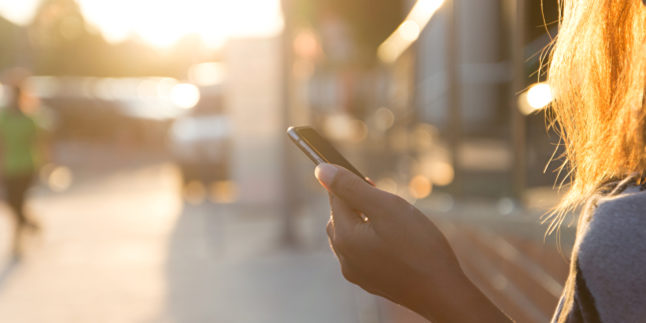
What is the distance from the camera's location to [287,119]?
8062mm

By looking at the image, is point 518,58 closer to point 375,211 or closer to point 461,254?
point 461,254

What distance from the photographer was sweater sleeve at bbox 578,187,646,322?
0.88 metres

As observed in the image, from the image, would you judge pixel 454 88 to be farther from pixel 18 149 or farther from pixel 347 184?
pixel 18 149

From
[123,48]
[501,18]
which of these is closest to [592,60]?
[501,18]

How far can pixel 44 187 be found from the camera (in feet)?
47.4

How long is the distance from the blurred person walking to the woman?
7.41m

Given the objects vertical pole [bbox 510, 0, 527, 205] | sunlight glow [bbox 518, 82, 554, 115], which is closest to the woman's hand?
vertical pole [bbox 510, 0, 527, 205]

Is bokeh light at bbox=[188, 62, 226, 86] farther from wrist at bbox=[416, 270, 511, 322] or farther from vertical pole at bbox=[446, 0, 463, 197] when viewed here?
wrist at bbox=[416, 270, 511, 322]

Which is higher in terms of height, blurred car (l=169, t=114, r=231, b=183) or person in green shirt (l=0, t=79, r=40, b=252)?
person in green shirt (l=0, t=79, r=40, b=252)

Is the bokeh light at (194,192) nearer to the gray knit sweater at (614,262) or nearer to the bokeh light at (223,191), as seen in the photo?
the bokeh light at (223,191)

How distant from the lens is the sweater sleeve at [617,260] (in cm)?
88

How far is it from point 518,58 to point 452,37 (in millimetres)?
958

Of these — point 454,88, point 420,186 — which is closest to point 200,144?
point 420,186

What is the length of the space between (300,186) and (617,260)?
963 cm
